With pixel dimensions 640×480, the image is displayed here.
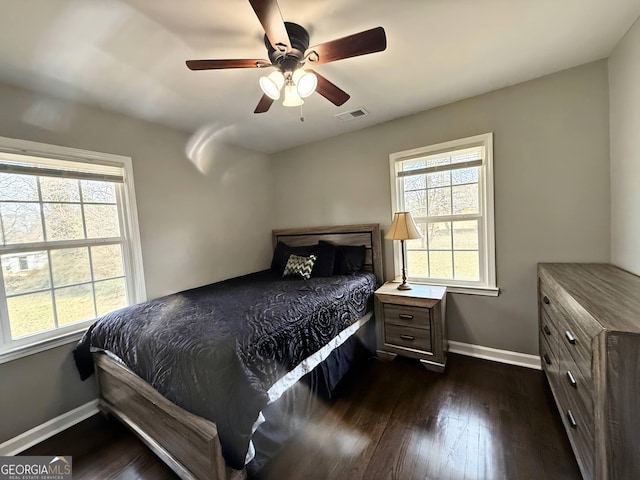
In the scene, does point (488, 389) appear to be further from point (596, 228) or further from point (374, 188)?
point (374, 188)

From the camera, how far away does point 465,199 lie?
8.18 feet

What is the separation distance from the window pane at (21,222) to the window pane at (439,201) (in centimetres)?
330

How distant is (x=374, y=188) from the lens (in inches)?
A: 115

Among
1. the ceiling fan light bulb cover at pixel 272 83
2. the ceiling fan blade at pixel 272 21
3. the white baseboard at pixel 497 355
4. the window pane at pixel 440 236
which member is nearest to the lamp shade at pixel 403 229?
the window pane at pixel 440 236

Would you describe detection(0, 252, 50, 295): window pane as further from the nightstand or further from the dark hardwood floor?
the nightstand

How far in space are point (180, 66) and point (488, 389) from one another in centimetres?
321

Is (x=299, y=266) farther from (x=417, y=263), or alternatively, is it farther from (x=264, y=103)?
(x=264, y=103)

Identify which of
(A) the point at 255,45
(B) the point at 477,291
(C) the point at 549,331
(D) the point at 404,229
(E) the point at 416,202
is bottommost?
(C) the point at 549,331

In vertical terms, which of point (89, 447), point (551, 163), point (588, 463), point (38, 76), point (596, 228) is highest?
point (38, 76)

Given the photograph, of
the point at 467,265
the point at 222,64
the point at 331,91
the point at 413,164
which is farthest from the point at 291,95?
the point at 467,265

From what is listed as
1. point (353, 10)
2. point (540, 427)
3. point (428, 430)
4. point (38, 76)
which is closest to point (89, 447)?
point (428, 430)

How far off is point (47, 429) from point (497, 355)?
3.58m

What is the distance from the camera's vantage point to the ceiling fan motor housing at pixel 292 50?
1.37m

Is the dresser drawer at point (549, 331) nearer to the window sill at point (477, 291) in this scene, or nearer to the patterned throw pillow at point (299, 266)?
the window sill at point (477, 291)
